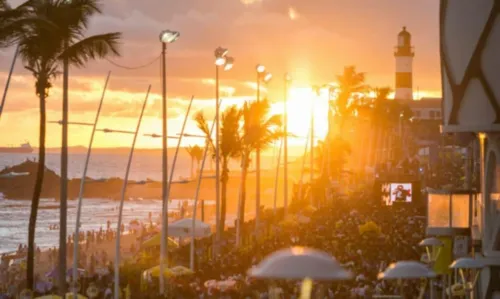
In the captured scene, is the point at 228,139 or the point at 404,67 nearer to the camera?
the point at 228,139

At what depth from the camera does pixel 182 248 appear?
166ft

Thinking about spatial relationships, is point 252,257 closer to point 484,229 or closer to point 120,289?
point 120,289

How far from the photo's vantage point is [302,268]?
15734 millimetres

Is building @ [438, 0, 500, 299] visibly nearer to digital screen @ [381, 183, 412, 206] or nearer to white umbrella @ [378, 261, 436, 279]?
white umbrella @ [378, 261, 436, 279]

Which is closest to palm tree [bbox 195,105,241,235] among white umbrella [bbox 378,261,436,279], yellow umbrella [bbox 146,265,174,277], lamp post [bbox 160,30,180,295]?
lamp post [bbox 160,30,180,295]

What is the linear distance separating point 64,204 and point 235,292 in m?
5.24

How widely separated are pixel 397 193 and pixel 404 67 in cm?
9726

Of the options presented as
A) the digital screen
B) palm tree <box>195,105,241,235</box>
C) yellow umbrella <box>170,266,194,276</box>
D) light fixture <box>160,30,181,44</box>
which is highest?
light fixture <box>160,30,181,44</box>

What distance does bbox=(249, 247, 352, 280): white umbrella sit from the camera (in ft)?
51.0

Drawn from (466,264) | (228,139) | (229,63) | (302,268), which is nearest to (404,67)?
(228,139)

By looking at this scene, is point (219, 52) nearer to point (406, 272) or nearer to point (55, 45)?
point (55, 45)

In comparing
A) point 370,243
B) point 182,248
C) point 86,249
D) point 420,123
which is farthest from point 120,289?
point 420,123

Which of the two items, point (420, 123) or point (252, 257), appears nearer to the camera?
point (252, 257)

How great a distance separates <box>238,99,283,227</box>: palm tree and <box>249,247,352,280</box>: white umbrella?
1878 inches
